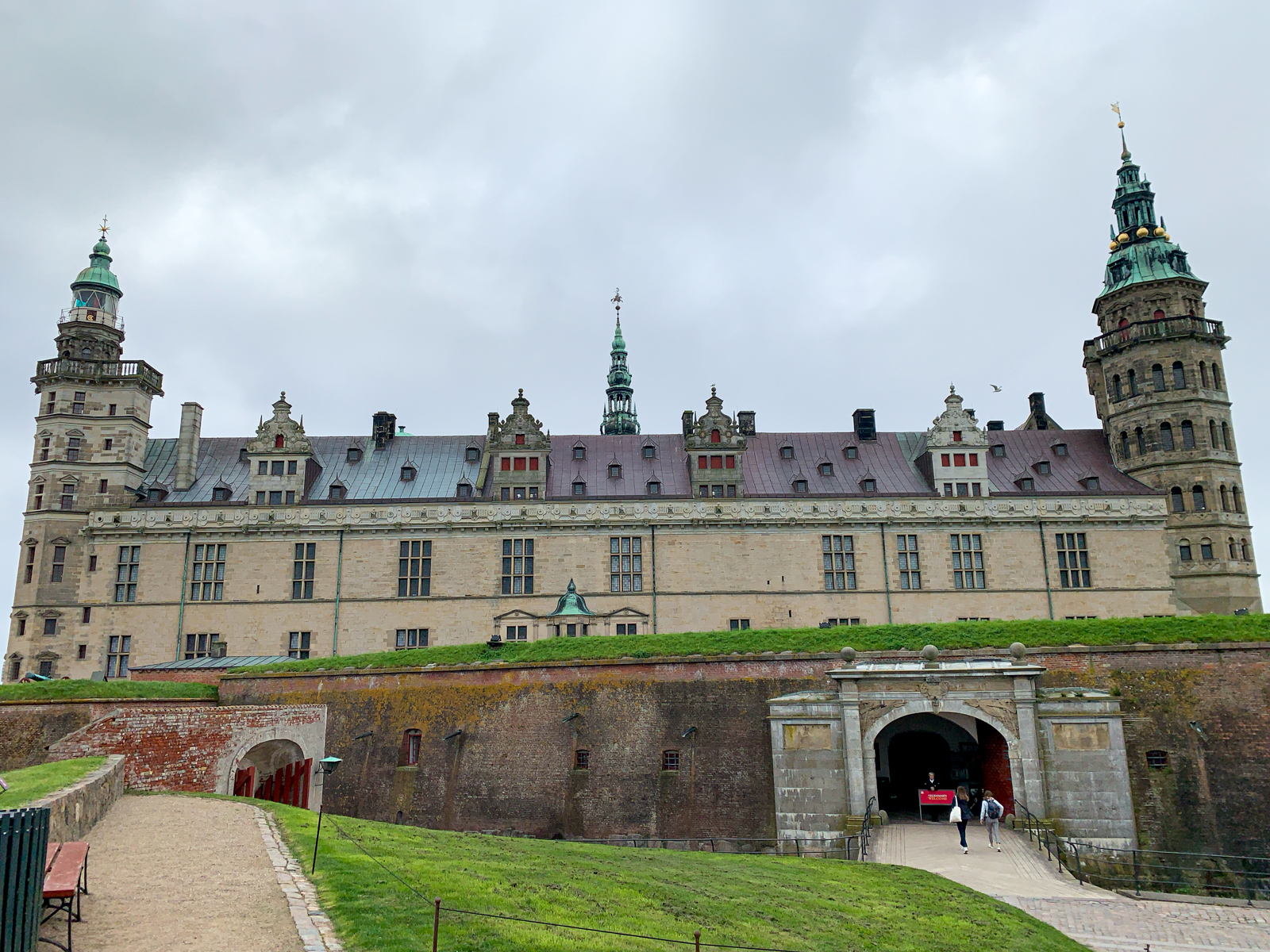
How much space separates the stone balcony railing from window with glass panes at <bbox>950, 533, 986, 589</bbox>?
1535cm

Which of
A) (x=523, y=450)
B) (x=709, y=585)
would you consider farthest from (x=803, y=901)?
(x=523, y=450)

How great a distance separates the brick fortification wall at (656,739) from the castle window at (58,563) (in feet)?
66.6

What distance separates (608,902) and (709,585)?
31916 millimetres

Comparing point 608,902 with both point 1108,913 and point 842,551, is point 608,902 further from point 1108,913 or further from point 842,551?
point 842,551

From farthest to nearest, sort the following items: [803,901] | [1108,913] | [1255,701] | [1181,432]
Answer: [1181,432] → [1255,701] → [1108,913] → [803,901]

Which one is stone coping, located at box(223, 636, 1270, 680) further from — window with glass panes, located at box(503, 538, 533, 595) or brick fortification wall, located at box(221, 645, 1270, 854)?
window with glass panes, located at box(503, 538, 533, 595)

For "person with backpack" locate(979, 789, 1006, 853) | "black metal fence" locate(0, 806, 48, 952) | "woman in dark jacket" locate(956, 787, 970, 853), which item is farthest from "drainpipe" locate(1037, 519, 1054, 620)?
"black metal fence" locate(0, 806, 48, 952)

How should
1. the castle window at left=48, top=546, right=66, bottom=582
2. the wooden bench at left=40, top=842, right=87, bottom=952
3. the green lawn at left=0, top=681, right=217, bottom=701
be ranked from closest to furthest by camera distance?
the wooden bench at left=40, top=842, right=87, bottom=952 → the green lawn at left=0, top=681, right=217, bottom=701 → the castle window at left=48, top=546, right=66, bottom=582

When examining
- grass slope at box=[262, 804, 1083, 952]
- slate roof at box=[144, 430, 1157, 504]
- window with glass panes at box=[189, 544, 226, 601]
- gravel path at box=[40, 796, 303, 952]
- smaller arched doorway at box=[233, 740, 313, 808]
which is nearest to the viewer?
gravel path at box=[40, 796, 303, 952]

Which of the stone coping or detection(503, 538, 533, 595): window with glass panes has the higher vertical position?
detection(503, 538, 533, 595): window with glass panes

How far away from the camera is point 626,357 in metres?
99.6

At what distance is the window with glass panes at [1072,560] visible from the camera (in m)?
48.2

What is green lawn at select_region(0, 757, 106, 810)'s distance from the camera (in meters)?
17.2

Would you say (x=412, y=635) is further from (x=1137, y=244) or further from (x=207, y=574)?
(x=1137, y=244)
